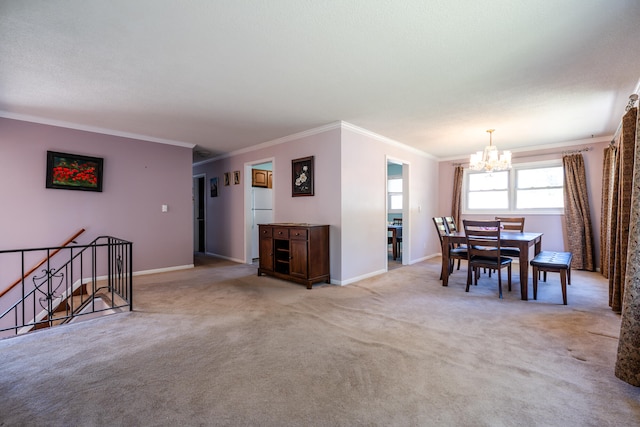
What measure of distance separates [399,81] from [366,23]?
102 cm

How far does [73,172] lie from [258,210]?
3.04m

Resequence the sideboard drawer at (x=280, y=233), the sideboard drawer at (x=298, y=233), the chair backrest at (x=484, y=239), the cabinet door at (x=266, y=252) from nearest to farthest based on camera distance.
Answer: the chair backrest at (x=484, y=239), the sideboard drawer at (x=298, y=233), the sideboard drawer at (x=280, y=233), the cabinet door at (x=266, y=252)

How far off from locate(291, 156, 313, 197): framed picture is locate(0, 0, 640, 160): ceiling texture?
0.64 metres

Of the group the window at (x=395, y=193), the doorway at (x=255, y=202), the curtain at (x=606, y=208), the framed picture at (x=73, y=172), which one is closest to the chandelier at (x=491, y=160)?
the curtain at (x=606, y=208)

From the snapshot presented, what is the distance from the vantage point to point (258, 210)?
621 cm

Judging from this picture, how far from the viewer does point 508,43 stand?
2.24 m

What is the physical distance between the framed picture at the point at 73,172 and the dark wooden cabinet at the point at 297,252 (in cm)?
264

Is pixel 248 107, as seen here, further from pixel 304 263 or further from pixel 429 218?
pixel 429 218

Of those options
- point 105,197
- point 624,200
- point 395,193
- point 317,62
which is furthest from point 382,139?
point 105,197

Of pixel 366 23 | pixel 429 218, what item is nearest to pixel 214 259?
pixel 429 218

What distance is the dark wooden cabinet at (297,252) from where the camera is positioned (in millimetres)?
4078

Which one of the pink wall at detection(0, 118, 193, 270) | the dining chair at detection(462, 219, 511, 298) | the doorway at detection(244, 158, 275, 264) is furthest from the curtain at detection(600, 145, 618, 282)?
the pink wall at detection(0, 118, 193, 270)

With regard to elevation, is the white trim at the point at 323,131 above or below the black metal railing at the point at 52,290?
above

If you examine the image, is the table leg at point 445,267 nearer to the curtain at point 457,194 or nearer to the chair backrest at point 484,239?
the chair backrest at point 484,239
